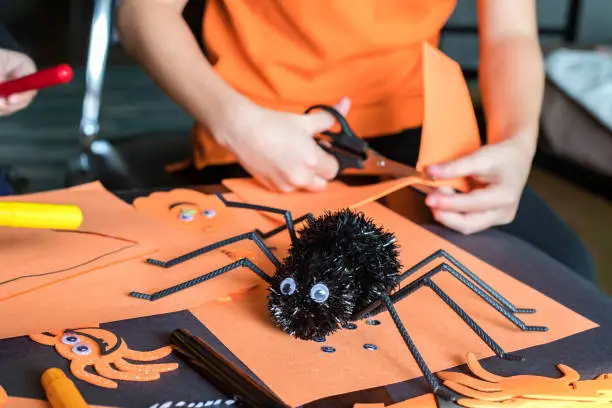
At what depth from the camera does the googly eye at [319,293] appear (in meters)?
0.45

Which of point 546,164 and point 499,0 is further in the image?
point 546,164

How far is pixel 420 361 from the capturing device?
0.45m

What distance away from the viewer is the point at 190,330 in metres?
0.48

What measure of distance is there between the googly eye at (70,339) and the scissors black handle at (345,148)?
360 millimetres

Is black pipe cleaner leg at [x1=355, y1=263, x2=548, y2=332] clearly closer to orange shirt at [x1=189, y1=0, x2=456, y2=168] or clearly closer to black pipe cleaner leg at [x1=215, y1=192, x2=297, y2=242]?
black pipe cleaner leg at [x1=215, y1=192, x2=297, y2=242]

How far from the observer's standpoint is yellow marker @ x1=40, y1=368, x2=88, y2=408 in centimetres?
38

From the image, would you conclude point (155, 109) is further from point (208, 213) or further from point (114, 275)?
point (114, 275)

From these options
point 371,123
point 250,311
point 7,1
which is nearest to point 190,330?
point 250,311

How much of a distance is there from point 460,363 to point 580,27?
7.08 ft

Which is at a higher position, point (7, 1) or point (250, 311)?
point (7, 1)

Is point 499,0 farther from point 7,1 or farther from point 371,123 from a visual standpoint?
point 7,1

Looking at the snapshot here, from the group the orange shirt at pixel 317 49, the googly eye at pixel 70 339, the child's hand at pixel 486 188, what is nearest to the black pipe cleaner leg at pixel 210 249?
the googly eye at pixel 70 339

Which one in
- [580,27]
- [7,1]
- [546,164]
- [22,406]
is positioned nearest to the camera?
[22,406]

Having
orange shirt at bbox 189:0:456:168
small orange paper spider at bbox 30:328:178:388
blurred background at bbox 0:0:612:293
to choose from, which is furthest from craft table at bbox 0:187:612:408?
blurred background at bbox 0:0:612:293
